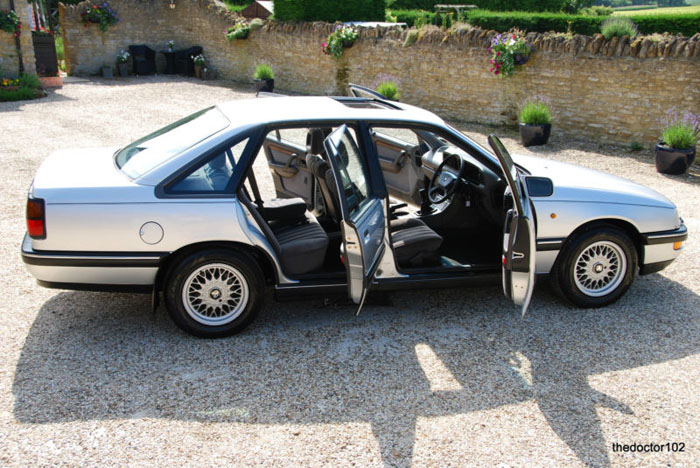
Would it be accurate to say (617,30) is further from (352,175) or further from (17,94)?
(17,94)

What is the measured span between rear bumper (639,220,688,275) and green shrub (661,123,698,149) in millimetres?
5621

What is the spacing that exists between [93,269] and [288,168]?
2327 mm

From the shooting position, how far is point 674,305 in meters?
5.27

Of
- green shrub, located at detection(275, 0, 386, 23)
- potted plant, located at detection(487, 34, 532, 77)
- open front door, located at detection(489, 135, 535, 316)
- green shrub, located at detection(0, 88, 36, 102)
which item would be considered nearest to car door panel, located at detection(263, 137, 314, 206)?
open front door, located at detection(489, 135, 535, 316)

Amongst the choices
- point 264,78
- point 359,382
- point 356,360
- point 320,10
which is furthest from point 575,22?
point 359,382

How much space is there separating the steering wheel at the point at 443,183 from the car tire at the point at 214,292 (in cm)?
182

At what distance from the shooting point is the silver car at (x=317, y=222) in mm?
4188

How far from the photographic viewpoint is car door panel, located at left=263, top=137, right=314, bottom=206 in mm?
6031

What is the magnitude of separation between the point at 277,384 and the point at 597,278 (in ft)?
8.73

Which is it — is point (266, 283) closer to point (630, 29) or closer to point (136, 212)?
point (136, 212)

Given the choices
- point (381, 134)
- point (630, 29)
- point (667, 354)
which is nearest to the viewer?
point (667, 354)

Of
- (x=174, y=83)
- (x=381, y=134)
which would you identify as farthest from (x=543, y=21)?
(x=381, y=134)

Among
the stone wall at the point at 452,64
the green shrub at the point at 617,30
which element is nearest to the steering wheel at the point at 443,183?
the stone wall at the point at 452,64

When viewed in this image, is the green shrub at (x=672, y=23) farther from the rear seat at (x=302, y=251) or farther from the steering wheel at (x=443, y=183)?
the rear seat at (x=302, y=251)
